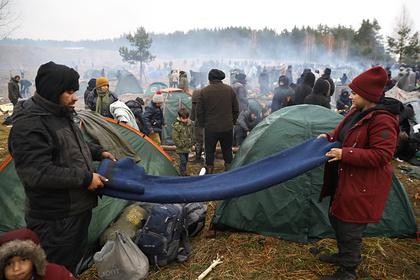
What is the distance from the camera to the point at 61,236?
92.2 inches

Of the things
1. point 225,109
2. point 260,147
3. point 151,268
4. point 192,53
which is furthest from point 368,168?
point 192,53

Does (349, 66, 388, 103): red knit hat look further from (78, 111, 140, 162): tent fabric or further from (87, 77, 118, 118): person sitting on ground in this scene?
(87, 77, 118, 118): person sitting on ground

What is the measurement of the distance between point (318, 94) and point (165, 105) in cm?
402

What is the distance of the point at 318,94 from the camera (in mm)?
6758

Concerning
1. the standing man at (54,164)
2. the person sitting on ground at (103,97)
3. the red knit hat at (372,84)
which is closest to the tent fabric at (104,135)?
the standing man at (54,164)

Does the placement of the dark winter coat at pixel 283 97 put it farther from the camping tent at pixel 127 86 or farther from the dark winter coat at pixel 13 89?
the camping tent at pixel 127 86

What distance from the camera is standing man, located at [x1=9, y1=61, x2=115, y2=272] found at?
2129mm

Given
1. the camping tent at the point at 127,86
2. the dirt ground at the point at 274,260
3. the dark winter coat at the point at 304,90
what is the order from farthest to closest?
the camping tent at the point at 127,86 → the dark winter coat at the point at 304,90 → the dirt ground at the point at 274,260

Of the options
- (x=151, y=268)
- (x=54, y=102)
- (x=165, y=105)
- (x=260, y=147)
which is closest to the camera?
(x=54, y=102)

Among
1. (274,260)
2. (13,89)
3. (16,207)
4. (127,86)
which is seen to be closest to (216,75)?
(274,260)

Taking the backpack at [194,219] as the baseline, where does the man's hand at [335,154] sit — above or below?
above

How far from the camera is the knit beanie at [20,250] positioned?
1830mm

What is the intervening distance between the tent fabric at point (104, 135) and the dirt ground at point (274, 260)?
138 centimetres

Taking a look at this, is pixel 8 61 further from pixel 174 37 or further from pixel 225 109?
pixel 225 109
